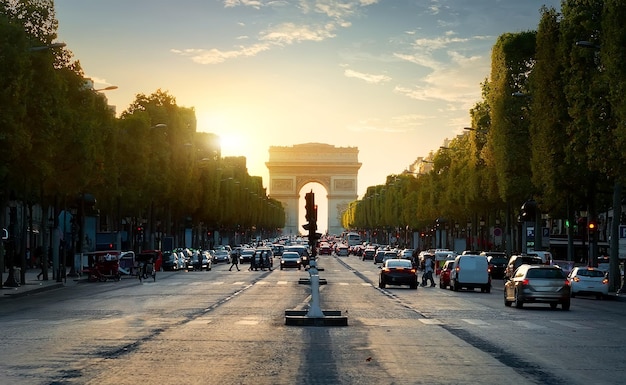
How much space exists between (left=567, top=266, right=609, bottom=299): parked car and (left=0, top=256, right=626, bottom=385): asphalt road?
1049 centimetres

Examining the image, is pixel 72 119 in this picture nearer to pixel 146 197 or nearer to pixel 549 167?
pixel 549 167

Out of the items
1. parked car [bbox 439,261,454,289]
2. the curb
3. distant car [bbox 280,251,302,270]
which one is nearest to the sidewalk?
the curb

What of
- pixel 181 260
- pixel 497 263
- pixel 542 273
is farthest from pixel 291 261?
pixel 542 273

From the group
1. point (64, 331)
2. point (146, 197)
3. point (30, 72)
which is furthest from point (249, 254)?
point (64, 331)

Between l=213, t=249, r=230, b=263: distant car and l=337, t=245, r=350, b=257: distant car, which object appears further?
l=337, t=245, r=350, b=257: distant car

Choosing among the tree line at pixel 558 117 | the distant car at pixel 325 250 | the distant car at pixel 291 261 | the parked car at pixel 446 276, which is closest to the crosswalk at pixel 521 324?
the tree line at pixel 558 117

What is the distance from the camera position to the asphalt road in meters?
18.4

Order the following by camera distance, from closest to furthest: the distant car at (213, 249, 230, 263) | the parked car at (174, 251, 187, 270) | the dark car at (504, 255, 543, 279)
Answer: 1. the dark car at (504, 255, 543, 279)
2. the parked car at (174, 251, 187, 270)
3. the distant car at (213, 249, 230, 263)

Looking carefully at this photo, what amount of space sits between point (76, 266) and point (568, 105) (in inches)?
1269

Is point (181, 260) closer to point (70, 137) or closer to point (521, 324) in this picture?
point (70, 137)

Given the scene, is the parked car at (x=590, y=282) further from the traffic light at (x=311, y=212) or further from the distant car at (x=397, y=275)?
the traffic light at (x=311, y=212)

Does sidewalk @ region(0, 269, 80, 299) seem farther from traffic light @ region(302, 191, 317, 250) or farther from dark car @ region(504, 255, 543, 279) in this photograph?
dark car @ region(504, 255, 543, 279)

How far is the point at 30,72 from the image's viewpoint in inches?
2089

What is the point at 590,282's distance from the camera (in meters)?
55.7
